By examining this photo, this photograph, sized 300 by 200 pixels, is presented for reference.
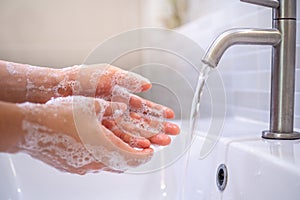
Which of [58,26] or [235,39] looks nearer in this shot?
[235,39]

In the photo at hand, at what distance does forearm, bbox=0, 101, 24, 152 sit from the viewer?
1.37 ft

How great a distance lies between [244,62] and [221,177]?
1.18ft

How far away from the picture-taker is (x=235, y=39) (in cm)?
50

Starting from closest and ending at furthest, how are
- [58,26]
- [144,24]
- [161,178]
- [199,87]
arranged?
1. [199,87]
2. [161,178]
3. [58,26]
4. [144,24]

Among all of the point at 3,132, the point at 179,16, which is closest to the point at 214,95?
the point at 3,132

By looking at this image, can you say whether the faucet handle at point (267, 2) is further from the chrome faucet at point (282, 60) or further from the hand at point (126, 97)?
the hand at point (126, 97)

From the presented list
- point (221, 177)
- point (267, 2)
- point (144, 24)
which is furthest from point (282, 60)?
point (144, 24)

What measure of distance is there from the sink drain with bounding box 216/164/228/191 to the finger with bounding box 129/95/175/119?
132 millimetres

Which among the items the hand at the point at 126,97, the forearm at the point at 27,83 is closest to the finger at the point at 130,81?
the hand at the point at 126,97

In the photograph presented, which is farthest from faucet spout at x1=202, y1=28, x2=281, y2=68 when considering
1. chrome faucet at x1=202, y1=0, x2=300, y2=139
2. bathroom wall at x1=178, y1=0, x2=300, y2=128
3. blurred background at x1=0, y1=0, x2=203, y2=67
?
blurred background at x1=0, y1=0, x2=203, y2=67

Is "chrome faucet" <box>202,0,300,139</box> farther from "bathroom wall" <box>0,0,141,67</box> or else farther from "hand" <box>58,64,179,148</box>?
"bathroom wall" <box>0,0,141,67</box>

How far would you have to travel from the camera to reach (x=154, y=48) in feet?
2.22

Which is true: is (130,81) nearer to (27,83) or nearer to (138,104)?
(138,104)

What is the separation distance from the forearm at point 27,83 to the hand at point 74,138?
0.06 m
